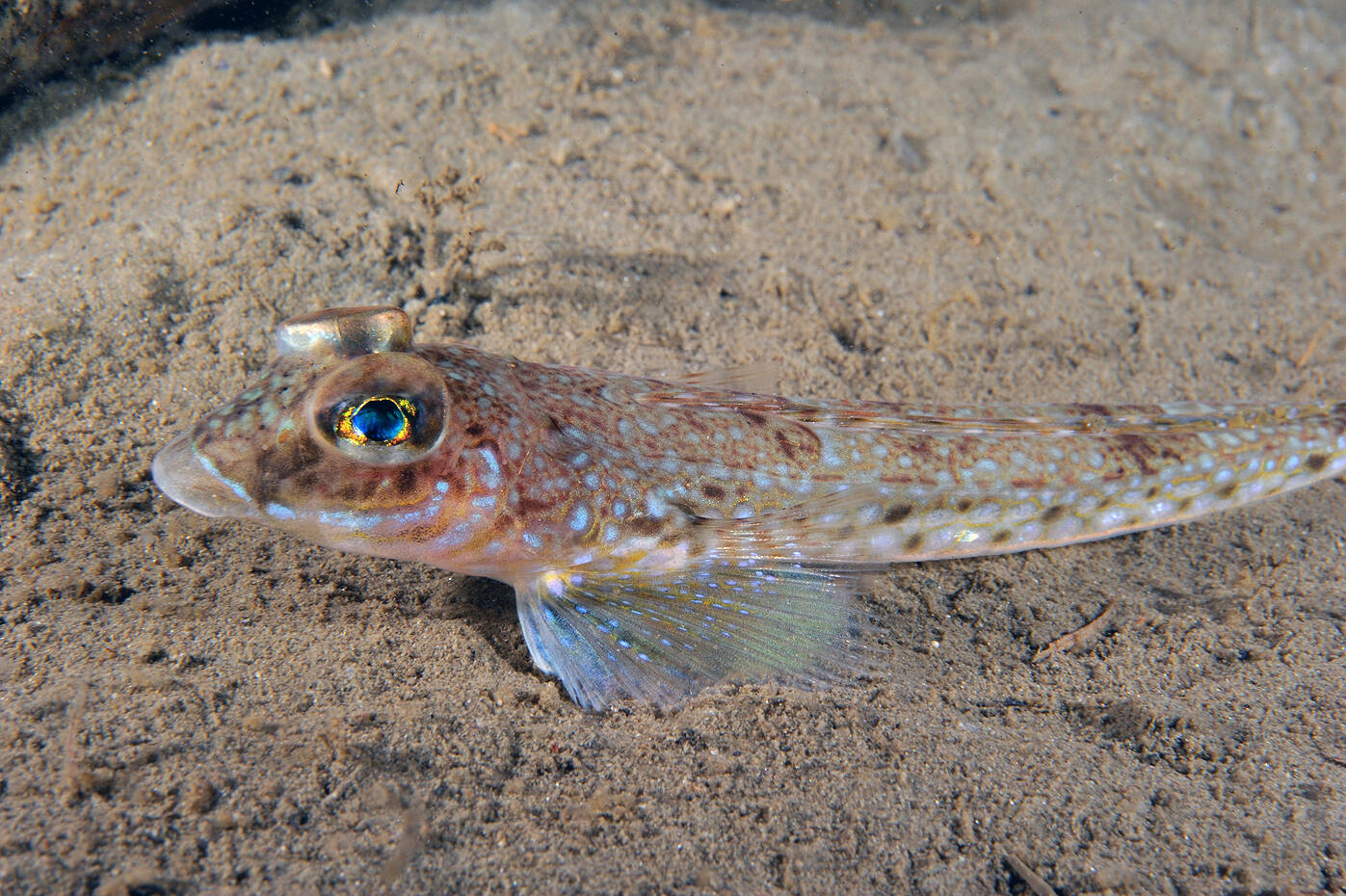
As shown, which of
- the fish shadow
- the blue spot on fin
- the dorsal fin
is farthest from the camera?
the fish shadow

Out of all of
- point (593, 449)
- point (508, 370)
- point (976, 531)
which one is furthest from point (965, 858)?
point (508, 370)

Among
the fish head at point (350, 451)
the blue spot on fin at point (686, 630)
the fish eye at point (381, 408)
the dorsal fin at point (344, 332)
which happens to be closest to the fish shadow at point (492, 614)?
the blue spot on fin at point (686, 630)

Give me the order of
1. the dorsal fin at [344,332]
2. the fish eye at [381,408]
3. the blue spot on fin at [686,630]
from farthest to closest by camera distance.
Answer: the blue spot on fin at [686,630]
the dorsal fin at [344,332]
the fish eye at [381,408]

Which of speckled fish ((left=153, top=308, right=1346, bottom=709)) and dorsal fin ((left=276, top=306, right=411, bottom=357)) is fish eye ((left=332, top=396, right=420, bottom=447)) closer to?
speckled fish ((left=153, top=308, right=1346, bottom=709))

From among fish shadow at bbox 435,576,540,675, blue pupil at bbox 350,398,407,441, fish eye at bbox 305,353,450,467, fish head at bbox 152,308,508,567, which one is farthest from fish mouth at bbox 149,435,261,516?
fish shadow at bbox 435,576,540,675

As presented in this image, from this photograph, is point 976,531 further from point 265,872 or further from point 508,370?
point 265,872

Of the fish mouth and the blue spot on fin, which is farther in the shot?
the blue spot on fin

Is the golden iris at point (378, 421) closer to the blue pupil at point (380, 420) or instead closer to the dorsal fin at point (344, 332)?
the blue pupil at point (380, 420)

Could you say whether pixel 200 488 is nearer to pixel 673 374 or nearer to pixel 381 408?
pixel 381 408
